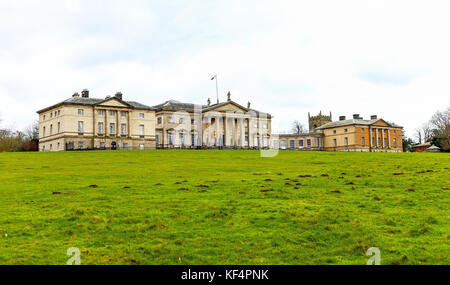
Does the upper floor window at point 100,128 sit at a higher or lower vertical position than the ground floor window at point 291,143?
higher

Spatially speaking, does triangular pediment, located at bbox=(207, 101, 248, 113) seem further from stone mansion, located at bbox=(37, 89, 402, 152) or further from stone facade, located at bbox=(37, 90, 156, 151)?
stone facade, located at bbox=(37, 90, 156, 151)

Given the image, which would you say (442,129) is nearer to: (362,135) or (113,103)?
(362,135)

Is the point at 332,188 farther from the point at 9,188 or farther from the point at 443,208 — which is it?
the point at 9,188

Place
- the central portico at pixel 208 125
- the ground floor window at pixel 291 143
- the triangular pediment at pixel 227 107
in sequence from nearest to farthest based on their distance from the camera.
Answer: the central portico at pixel 208 125
the triangular pediment at pixel 227 107
the ground floor window at pixel 291 143

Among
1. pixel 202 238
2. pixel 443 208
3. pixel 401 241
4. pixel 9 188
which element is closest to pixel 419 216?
pixel 443 208

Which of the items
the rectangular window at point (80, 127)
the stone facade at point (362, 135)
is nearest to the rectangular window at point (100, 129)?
the rectangular window at point (80, 127)

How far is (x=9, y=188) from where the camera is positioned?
24312mm

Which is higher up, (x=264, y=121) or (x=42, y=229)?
(x=264, y=121)

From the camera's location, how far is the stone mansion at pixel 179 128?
86.6m

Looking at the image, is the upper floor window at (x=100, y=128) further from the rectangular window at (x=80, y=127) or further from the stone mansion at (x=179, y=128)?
the rectangular window at (x=80, y=127)

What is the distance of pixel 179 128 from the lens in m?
98.2

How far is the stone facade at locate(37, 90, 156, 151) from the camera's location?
85.0 m

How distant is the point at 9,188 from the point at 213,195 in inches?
441
